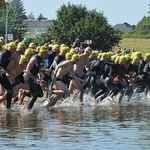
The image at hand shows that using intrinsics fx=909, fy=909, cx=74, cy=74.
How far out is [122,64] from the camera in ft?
95.4

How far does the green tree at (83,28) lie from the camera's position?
7269cm

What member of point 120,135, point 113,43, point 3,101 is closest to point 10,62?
point 3,101

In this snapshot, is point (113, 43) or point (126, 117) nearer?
point (126, 117)

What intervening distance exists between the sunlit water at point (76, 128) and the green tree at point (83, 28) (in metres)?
46.4

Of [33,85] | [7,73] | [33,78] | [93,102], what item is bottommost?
[93,102]

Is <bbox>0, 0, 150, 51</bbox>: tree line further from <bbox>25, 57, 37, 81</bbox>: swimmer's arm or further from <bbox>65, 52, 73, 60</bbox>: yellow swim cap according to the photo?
<bbox>25, 57, 37, 81</bbox>: swimmer's arm

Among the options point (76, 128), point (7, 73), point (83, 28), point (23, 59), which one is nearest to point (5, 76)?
point (7, 73)

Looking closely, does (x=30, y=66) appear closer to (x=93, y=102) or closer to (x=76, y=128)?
(x=76, y=128)

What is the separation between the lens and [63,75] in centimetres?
2450

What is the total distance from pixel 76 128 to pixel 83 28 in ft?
178

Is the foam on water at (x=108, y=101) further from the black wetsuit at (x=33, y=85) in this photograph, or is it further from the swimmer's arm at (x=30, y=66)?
the swimmer's arm at (x=30, y=66)

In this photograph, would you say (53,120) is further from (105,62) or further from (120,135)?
(105,62)

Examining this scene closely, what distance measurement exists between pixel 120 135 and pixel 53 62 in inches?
375

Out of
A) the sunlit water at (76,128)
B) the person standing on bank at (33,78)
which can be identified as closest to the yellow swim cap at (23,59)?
the person standing on bank at (33,78)
